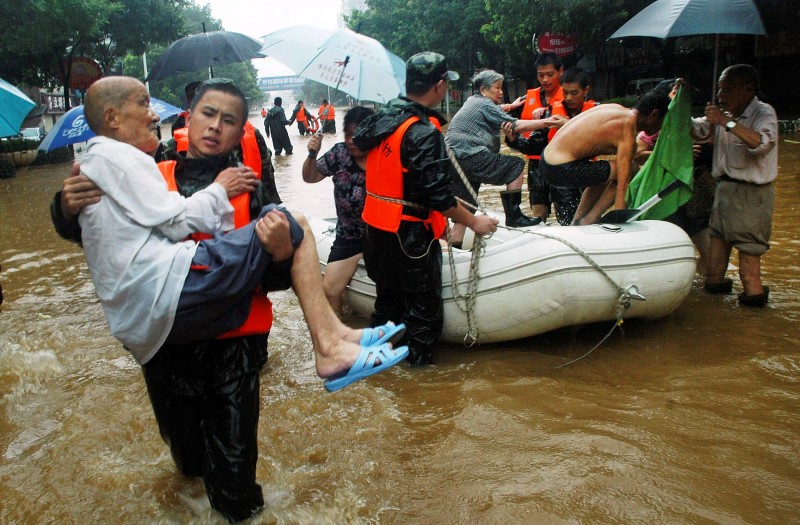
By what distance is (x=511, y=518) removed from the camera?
2.63 metres

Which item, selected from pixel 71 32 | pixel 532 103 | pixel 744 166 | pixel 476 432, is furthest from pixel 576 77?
pixel 71 32

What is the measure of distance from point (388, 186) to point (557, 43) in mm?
20334

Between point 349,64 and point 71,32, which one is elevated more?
point 71,32

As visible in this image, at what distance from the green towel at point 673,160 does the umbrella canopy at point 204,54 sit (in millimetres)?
4431

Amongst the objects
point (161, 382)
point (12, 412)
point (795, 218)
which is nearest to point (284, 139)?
point (795, 218)

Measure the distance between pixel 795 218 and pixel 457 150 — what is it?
4337 mm

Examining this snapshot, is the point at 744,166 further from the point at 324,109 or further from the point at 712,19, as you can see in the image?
the point at 324,109

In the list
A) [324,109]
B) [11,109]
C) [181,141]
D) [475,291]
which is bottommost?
[324,109]

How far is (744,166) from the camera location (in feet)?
15.4

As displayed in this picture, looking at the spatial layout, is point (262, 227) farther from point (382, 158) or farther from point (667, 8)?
point (667, 8)

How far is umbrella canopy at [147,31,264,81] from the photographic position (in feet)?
23.7

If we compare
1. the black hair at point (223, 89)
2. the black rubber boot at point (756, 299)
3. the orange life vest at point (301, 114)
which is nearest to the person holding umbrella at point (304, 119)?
the orange life vest at point (301, 114)

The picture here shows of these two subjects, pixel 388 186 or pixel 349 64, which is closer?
pixel 388 186

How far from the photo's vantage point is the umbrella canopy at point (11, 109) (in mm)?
3801
